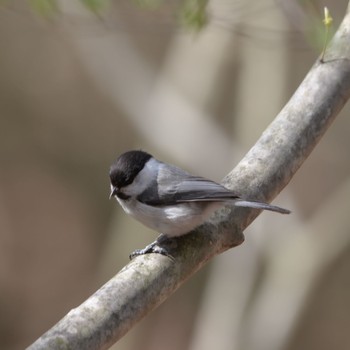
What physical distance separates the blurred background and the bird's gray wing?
62 centimetres

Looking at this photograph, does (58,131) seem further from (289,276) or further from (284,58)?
(289,276)

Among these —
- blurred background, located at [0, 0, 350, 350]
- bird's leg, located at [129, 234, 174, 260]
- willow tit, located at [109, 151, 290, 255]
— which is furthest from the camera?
blurred background, located at [0, 0, 350, 350]

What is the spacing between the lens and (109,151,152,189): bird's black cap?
2965 millimetres

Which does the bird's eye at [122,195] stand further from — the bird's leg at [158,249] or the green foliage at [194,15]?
the green foliage at [194,15]

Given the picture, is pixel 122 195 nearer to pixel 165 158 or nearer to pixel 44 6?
pixel 44 6

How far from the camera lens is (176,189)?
3.00 meters

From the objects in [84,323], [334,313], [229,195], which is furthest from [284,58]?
[84,323]

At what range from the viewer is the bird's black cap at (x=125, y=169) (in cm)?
296

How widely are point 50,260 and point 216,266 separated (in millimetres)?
2598

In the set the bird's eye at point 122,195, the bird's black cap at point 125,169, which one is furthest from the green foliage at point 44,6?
the bird's eye at point 122,195

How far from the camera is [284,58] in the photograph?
18.1ft

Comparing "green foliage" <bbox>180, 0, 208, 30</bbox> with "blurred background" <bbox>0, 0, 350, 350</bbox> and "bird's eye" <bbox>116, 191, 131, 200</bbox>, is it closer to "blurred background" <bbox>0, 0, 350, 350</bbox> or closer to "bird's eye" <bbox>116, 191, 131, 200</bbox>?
"blurred background" <bbox>0, 0, 350, 350</bbox>

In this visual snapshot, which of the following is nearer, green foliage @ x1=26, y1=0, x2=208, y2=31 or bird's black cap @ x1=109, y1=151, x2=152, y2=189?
green foliage @ x1=26, y1=0, x2=208, y2=31

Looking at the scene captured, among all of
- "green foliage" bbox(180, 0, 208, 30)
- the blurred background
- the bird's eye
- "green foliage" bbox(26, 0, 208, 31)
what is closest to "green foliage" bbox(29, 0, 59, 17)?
"green foliage" bbox(26, 0, 208, 31)
